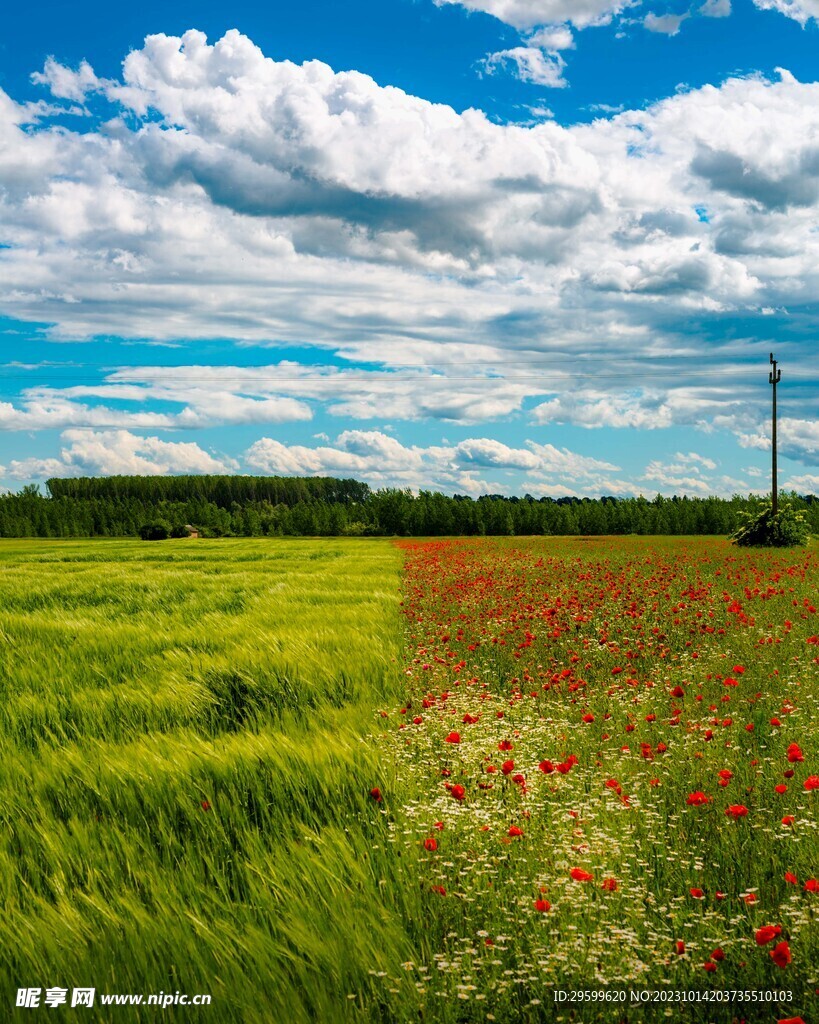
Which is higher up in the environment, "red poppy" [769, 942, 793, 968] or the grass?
"red poppy" [769, 942, 793, 968]

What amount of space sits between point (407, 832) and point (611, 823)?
1424mm

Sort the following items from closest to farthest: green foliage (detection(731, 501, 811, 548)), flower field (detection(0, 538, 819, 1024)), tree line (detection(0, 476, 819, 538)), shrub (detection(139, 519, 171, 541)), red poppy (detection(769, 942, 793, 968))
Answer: red poppy (detection(769, 942, 793, 968)), flower field (detection(0, 538, 819, 1024)), green foliage (detection(731, 501, 811, 548)), shrub (detection(139, 519, 171, 541)), tree line (detection(0, 476, 819, 538))

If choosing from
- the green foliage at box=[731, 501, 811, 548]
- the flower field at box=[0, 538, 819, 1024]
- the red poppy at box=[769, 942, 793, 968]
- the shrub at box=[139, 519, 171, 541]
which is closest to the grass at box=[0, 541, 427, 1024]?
the flower field at box=[0, 538, 819, 1024]

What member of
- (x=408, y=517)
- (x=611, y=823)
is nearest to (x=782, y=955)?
(x=611, y=823)

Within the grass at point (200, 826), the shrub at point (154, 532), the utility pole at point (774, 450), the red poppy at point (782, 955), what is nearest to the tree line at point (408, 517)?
the shrub at point (154, 532)

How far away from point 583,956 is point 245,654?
21.2 feet

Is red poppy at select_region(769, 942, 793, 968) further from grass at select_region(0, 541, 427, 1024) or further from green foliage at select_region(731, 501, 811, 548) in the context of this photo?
green foliage at select_region(731, 501, 811, 548)

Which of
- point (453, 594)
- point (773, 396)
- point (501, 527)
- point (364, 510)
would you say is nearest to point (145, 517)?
point (364, 510)

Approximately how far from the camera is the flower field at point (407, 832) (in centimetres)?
326

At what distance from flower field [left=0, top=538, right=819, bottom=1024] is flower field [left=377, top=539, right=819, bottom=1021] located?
0.8 inches

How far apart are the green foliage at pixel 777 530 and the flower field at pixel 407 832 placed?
120 ft

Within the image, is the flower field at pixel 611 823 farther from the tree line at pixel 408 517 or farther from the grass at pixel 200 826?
the tree line at pixel 408 517

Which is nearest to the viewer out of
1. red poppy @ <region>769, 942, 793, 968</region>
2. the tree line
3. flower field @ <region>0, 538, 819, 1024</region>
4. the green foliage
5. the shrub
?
red poppy @ <region>769, 942, 793, 968</region>

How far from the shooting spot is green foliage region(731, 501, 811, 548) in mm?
42719
